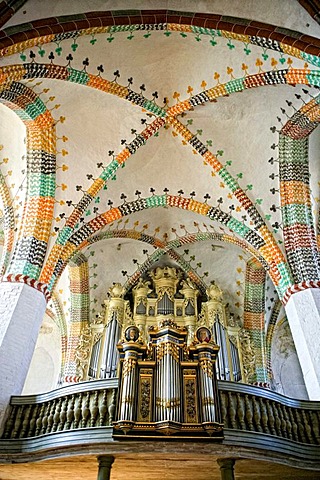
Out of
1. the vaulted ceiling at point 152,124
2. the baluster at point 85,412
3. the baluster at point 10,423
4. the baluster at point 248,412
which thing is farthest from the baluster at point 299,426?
the baluster at point 10,423

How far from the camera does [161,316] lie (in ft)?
42.3

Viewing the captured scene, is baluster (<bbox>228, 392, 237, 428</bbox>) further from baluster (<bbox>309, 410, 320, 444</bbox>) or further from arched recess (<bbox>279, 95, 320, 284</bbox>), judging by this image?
arched recess (<bbox>279, 95, 320, 284</bbox>)

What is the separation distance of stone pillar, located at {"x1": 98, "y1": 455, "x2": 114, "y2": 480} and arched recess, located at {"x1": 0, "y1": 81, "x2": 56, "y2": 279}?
420 cm

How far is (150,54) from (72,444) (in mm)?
7880

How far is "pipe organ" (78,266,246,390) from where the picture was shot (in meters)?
12.0

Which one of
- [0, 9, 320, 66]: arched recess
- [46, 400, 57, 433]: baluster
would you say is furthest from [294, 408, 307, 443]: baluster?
[0, 9, 320, 66]: arched recess

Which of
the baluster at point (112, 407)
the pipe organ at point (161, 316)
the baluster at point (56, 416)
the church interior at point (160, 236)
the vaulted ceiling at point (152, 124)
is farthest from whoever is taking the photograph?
the pipe organ at point (161, 316)

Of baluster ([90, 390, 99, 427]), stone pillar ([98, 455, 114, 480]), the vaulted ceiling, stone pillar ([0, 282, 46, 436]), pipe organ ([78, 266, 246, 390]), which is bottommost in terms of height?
stone pillar ([98, 455, 114, 480])

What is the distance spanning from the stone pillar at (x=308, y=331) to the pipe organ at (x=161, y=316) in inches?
119

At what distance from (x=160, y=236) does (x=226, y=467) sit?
7881 millimetres

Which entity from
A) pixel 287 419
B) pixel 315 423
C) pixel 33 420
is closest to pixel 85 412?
pixel 33 420

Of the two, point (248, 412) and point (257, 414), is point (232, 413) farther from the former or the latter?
point (257, 414)

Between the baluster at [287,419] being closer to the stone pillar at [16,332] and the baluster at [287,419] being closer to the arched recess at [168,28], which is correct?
the stone pillar at [16,332]

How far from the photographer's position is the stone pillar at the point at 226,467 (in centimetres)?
686
